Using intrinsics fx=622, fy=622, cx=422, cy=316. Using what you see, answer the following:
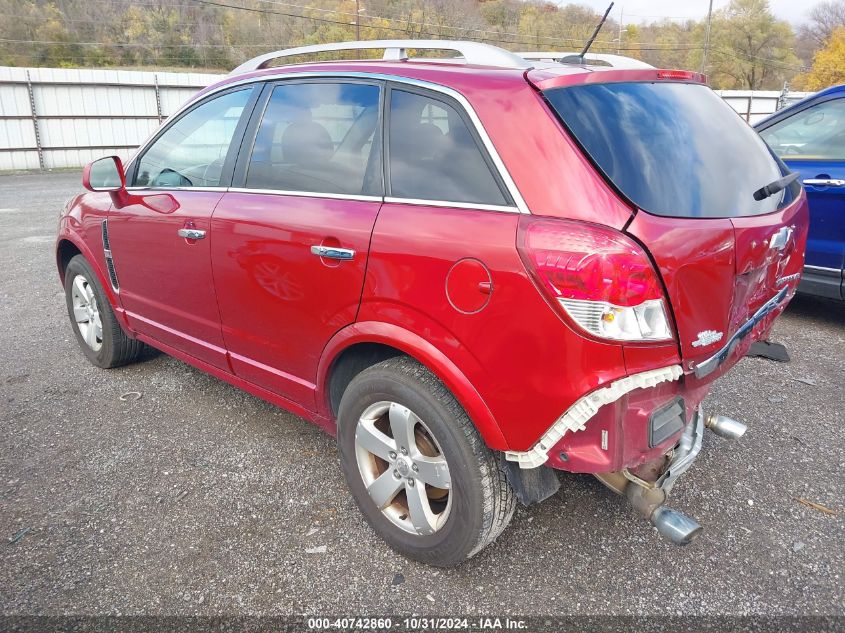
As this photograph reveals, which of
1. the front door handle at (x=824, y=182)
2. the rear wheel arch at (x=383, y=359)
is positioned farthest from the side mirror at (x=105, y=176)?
the front door handle at (x=824, y=182)

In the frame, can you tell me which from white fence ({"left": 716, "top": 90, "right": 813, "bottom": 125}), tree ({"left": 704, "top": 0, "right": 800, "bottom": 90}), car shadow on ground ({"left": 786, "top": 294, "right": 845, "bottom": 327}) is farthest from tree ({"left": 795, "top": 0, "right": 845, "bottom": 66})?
car shadow on ground ({"left": 786, "top": 294, "right": 845, "bottom": 327})

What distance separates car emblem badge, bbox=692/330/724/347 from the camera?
1.94 metres

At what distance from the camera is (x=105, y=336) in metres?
4.04

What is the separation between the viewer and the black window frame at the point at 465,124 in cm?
199

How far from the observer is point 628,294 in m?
1.78

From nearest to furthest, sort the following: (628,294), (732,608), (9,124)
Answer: (628,294) < (732,608) < (9,124)

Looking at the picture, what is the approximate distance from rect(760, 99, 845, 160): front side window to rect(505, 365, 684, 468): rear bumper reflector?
145 inches

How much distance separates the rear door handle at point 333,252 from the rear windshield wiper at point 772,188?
150 cm

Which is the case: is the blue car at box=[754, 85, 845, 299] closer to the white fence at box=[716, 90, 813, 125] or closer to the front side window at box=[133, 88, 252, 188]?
the front side window at box=[133, 88, 252, 188]

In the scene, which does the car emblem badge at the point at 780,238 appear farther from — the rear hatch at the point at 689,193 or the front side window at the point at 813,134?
the front side window at the point at 813,134

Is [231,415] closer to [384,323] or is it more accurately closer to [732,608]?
[384,323]

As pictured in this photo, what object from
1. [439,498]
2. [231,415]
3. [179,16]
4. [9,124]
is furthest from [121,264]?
[179,16]

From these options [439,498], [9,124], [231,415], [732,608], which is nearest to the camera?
[732,608]

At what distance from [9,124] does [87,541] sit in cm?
2087
